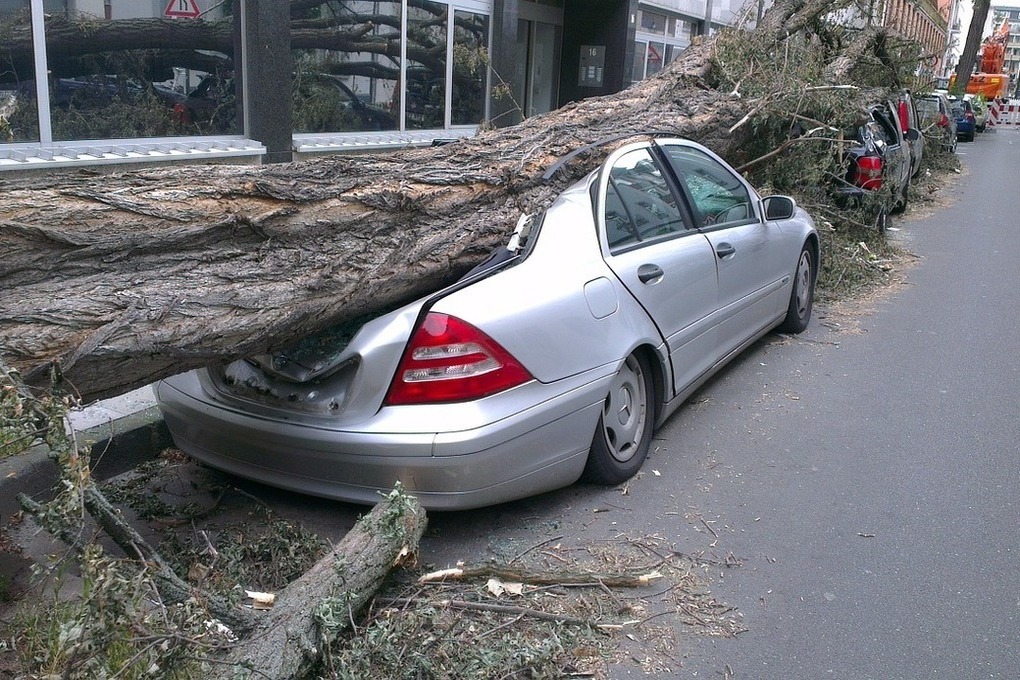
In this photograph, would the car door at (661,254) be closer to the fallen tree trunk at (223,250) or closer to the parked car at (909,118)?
the fallen tree trunk at (223,250)

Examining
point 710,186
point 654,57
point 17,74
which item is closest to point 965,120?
point 654,57

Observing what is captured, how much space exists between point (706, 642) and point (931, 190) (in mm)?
16230

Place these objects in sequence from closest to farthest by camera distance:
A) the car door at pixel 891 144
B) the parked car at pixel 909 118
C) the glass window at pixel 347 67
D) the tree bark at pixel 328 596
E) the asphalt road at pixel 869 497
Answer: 1. the tree bark at pixel 328 596
2. the asphalt road at pixel 869 497
3. the glass window at pixel 347 67
4. the car door at pixel 891 144
5. the parked car at pixel 909 118

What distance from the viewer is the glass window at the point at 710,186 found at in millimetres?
5707

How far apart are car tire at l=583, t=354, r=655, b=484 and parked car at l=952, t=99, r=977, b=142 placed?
35.7 meters

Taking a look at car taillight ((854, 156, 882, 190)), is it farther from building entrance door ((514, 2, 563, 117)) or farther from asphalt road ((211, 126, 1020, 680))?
building entrance door ((514, 2, 563, 117))

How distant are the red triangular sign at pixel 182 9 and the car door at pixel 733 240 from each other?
579 cm

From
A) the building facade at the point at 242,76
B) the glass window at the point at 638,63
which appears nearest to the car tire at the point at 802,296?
the building facade at the point at 242,76

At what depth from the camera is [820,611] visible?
12.0 ft

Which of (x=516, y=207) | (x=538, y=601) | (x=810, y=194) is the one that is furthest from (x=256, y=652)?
(x=810, y=194)

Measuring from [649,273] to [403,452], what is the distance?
1645mm

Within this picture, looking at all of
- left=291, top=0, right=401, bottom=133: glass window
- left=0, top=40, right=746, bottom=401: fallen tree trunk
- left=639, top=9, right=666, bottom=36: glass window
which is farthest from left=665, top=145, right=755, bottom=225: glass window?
left=639, top=9, right=666, bottom=36: glass window

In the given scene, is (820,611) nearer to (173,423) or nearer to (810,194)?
(173,423)

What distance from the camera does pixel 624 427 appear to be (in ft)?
15.4
